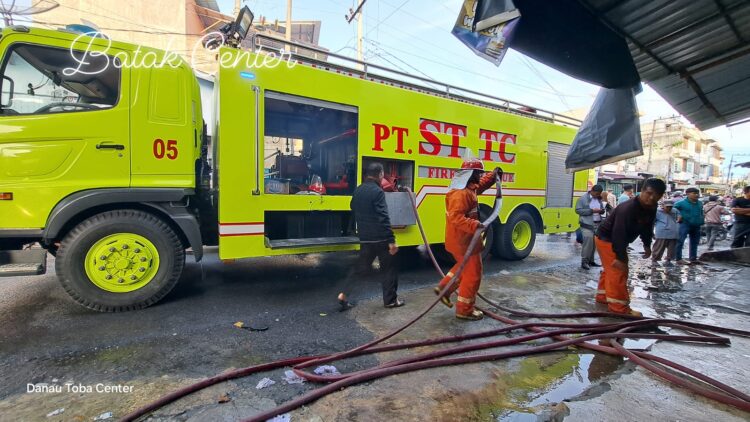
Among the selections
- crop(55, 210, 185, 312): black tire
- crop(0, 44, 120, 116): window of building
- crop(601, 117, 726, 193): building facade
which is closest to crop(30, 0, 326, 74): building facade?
crop(0, 44, 120, 116): window of building

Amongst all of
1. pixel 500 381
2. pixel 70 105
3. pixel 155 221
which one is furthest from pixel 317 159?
pixel 500 381

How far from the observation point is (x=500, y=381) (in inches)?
98.2

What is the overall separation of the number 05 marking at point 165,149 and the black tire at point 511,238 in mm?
5138

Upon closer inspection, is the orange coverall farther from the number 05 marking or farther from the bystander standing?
the bystander standing

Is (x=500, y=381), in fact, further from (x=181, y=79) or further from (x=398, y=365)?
(x=181, y=79)

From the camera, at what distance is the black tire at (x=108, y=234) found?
3.42 m

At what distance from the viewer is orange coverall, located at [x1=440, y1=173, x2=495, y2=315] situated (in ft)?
11.9

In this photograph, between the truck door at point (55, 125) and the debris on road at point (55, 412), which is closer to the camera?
the debris on road at point (55, 412)

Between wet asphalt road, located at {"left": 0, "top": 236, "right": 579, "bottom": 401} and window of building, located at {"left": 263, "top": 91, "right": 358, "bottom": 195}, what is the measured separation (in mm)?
1327

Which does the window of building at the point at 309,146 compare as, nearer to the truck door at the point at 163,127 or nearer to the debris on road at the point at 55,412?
the truck door at the point at 163,127

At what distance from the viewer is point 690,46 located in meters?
3.65

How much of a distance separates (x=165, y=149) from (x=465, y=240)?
3259mm

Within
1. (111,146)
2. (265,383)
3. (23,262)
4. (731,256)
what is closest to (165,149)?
(111,146)

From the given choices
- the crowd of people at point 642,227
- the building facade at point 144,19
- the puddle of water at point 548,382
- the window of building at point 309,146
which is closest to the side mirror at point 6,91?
the window of building at point 309,146
